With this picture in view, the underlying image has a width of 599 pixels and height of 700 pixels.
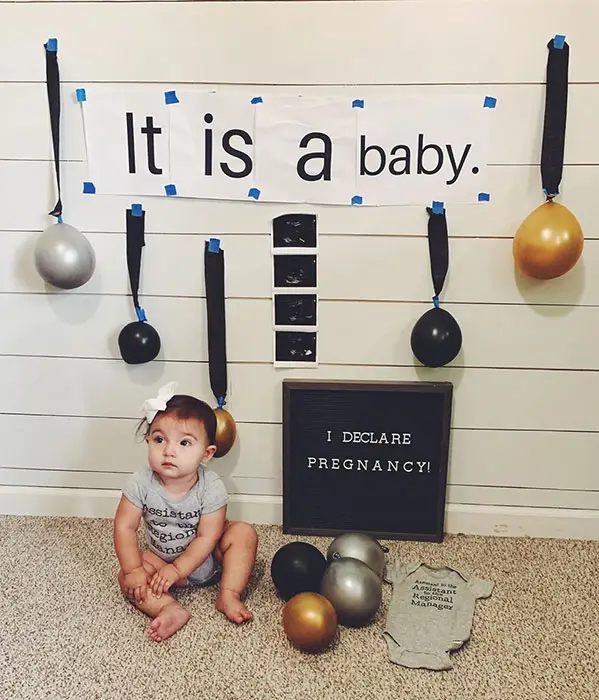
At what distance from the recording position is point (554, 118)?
143 cm

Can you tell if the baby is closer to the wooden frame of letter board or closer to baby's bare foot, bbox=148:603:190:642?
baby's bare foot, bbox=148:603:190:642

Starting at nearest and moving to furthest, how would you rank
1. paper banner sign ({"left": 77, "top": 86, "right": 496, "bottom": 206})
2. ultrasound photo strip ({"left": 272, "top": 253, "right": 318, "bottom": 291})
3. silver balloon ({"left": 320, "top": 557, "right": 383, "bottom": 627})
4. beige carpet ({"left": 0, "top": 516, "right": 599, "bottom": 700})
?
beige carpet ({"left": 0, "top": 516, "right": 599, "bottom": 700}) → silver balloon ({"left": 320, "top": 557, "right": 383, "bottom": 627}) → paper banner sign ({"left": 77, "top": 86, "right": 496, "bottom": 206}) → ultrasound photo strip ({"left": 272, "top": 253, "right": 318, "bottom": 291})

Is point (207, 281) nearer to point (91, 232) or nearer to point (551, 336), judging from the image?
point (91, 232)

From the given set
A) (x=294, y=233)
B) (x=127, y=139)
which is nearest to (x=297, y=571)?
(x=294, y=233)

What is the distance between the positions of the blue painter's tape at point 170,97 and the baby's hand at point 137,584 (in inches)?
37.2

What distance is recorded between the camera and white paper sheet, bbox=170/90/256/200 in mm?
1482

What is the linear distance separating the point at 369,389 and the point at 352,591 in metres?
0.45

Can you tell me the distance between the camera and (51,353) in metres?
1.68

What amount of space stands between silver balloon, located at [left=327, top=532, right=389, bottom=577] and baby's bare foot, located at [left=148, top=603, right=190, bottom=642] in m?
0.31

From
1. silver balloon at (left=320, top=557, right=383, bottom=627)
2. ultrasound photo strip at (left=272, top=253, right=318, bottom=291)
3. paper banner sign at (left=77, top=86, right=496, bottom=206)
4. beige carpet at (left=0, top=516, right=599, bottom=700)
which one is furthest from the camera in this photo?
ultrasound photo strip at (left=272, top=253, right=318, bottom=291)

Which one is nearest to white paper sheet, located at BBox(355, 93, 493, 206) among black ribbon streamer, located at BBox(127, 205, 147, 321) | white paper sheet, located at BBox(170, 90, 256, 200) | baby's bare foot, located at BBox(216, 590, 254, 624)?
white paper sheet, located at BBox(170, 90, 256, 200)

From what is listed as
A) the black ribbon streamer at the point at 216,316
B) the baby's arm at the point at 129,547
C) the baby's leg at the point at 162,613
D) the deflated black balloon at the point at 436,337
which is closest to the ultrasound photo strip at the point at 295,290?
the black ribbon streamer at the point at 216,316

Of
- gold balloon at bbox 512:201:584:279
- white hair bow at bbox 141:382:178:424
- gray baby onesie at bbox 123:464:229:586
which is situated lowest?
gray baby onesie at bbox 123:464:229:586

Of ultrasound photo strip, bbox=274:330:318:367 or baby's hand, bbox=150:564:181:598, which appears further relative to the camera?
ultrasound photo strip, bbox=274:330:318:367
